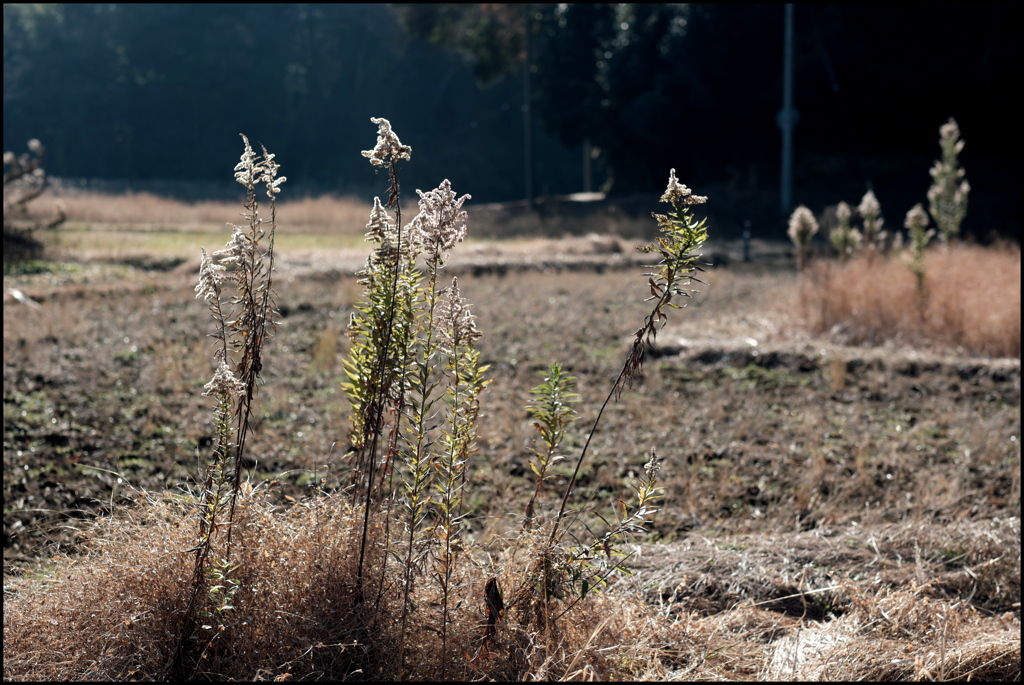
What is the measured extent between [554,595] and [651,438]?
3.20 meters

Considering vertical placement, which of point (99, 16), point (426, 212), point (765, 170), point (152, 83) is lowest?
point (426, 212)

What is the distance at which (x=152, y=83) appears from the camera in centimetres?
4534

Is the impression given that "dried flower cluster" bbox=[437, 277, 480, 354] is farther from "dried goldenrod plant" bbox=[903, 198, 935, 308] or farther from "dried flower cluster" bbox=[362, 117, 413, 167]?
"dried goldenrod plant" bbox=[903, 198, 935, 308]

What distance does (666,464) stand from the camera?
5.07m

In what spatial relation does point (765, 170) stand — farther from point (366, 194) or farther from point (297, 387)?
point (297, 387)

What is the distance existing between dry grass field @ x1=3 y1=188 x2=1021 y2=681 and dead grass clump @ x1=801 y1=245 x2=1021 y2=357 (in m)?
0.03

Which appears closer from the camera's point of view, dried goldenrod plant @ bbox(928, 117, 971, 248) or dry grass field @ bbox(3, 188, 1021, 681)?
dry grass field @ bbox(3, 188, 1021, 681)

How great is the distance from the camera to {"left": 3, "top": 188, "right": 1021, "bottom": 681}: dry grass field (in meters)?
2.67

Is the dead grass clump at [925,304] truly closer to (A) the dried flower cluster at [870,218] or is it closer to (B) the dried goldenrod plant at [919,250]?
(B) the dried goldenrod plant at [919,250]

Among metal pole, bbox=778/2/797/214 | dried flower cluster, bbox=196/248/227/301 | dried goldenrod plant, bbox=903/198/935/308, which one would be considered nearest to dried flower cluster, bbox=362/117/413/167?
dried flower cluster, bbox=196/248/227/301

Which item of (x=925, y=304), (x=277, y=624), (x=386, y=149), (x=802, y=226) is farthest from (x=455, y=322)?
(x=802, y=226)

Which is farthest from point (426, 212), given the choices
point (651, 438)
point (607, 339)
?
point (607, 339)

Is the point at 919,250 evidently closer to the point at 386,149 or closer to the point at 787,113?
the point at 386,149

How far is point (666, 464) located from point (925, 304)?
4.78 m
